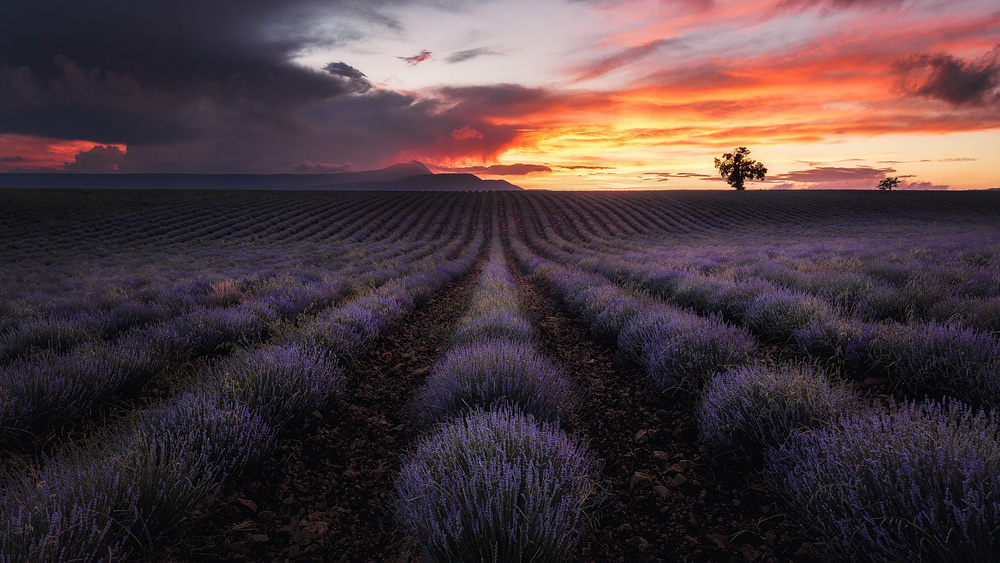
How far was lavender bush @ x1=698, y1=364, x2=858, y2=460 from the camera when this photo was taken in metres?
2.58

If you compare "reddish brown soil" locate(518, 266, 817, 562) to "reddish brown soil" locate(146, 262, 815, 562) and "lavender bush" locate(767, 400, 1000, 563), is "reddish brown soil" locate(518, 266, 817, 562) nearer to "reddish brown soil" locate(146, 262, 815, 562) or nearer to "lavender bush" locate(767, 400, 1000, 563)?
"reddish brown soil" locate(146, 262, 815, 562)

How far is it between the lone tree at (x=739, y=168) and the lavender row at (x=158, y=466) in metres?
81.2

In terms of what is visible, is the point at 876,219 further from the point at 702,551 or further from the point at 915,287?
the point at 702,551

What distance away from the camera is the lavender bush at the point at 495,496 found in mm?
1754

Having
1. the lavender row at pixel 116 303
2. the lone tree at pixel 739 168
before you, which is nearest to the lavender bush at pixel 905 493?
the lavender row at pixel 116 303

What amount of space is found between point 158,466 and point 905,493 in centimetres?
362

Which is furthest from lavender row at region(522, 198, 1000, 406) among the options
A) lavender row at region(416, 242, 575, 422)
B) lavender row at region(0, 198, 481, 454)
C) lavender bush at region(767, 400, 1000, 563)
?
lavender row at region(0, 198, 481, 454)

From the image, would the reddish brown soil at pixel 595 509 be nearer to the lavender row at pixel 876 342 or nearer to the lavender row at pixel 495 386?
the lavender row at pixel 495 386

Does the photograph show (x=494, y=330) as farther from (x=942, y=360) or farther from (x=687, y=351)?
(x=942, y=360)

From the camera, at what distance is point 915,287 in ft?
18.2

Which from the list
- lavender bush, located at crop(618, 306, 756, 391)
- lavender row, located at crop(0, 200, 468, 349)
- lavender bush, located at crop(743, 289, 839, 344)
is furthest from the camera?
lavender row, located at crop(0, 200, 468, 349)

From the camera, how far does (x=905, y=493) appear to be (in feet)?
5.68

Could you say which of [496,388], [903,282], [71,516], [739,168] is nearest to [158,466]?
[71,516]

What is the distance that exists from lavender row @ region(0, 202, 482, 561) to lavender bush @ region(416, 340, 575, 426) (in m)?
1.13
